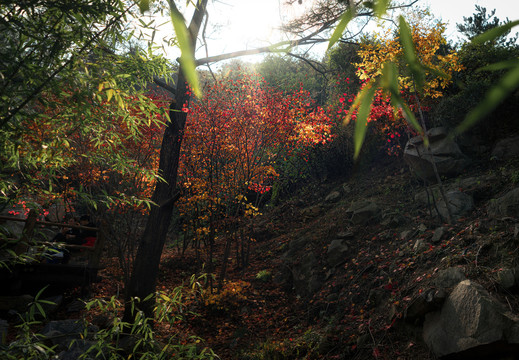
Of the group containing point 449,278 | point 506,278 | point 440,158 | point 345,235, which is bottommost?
point 345,235

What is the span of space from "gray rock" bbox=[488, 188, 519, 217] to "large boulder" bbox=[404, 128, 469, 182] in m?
2.67

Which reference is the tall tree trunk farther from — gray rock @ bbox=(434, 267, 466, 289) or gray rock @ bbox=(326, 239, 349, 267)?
gray rock @ bbox=(434, 267, 466, 289)

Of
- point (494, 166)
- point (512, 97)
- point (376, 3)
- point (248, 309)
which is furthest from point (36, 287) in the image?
point (512, 97)

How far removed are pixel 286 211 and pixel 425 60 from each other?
687 cm

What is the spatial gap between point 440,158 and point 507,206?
11.0 ft

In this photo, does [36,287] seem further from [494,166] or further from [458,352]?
[494,166]

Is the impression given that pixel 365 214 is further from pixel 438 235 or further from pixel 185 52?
pixel 185 52

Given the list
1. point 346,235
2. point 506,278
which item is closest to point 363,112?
point 506,278

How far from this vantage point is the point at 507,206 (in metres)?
4.81

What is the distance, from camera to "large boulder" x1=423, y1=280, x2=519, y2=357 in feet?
9.54

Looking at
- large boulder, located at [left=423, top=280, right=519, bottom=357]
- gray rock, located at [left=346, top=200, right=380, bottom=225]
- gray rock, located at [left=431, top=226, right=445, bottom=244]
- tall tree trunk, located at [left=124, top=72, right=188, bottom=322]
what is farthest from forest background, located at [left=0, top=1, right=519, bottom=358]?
gray rock, located at [left=431, top=226, right=445, bottom=244]

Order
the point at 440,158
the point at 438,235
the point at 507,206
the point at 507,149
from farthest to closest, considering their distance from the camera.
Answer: the point at 440,158 → the point at 507,149 → the point at 438,235 → the point at 507,206

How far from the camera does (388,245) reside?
20.2 feet

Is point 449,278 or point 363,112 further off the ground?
point 363,112
